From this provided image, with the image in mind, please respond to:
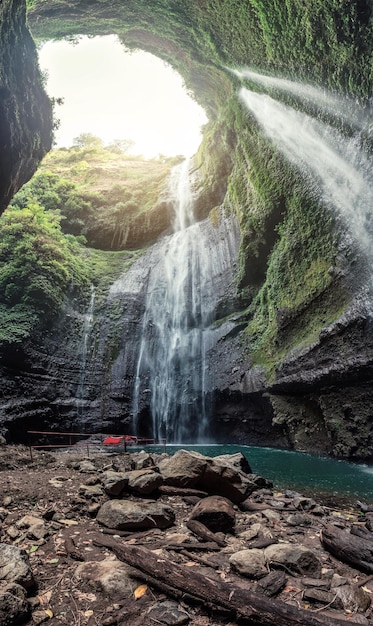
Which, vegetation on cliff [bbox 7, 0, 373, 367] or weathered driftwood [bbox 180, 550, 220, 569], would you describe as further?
vegetation on cliff [bbox 7, 0, 373, 367]

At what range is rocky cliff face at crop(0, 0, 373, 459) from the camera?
439 inches

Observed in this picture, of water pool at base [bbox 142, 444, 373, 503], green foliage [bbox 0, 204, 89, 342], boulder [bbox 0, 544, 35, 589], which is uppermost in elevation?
green foliage [bbox 0, 204, 89, 342]

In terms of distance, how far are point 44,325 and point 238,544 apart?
15816 millimetres

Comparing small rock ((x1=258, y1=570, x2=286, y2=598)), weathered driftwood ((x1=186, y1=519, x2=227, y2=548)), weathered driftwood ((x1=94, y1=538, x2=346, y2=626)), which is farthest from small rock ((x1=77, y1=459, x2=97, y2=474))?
small rock ((x1=258, y1=570, x2=286, y2=598))

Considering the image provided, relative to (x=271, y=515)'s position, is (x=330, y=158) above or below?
above

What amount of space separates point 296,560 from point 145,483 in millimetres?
2171

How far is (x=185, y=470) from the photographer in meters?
5.30

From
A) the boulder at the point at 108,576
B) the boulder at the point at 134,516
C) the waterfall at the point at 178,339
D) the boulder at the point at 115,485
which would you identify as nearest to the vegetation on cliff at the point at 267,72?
the waterfall at the point at 178,339

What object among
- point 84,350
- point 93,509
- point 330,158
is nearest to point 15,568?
point 93,509

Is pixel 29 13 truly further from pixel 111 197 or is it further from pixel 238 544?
pixel 238 544

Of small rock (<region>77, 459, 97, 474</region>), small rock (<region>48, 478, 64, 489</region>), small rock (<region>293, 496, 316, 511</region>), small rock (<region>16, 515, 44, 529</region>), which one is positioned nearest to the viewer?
small rock (<region>16, 515, 44, 529</region>)

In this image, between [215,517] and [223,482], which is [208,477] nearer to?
[223,482]

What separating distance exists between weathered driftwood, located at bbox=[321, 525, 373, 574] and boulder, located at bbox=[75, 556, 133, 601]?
7.35 feet

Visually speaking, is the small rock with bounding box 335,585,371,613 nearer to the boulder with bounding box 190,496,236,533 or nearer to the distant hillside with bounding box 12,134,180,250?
the boulder with bounding box 190,496,236,533
